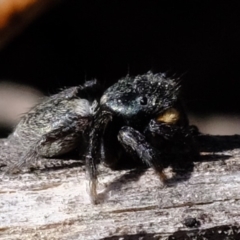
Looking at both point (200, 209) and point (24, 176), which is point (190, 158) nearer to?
point (200, 209)

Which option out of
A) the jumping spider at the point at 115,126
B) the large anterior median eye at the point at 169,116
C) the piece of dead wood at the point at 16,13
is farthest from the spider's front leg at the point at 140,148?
the piece of dead wood at the point at 16,13

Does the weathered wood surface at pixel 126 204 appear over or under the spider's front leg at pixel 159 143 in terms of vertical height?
under

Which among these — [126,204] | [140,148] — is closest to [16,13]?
[140,148]

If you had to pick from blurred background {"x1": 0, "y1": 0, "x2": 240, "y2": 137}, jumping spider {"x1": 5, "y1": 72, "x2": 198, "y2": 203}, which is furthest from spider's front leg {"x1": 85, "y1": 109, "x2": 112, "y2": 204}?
blurred background {"x1": 0, "y1": 0, "x2": 240, "y2": 137}

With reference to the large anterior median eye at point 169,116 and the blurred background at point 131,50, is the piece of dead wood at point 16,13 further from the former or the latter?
the large anterior median eye at point 169,116

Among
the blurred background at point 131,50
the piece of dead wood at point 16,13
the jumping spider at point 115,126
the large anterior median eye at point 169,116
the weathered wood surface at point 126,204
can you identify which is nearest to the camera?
the weathered wood surface at point 126,204

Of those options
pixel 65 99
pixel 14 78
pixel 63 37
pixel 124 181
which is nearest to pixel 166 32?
pixel 63 37
